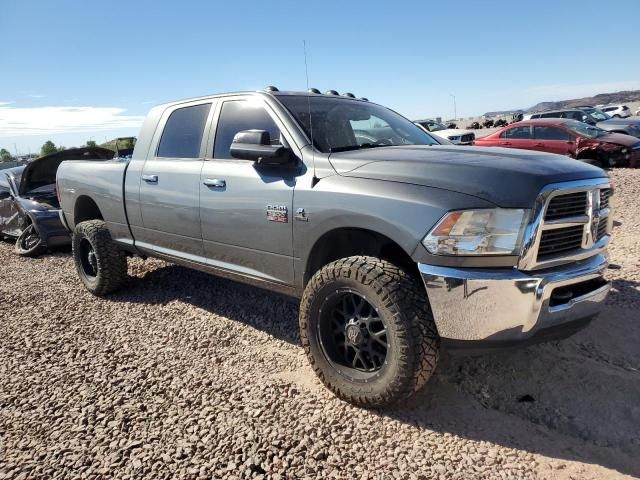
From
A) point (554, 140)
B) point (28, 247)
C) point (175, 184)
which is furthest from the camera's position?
point (554, 140)

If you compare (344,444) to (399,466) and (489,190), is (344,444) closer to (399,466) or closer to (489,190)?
(399,466)

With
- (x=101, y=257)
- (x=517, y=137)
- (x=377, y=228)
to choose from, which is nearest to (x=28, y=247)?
(x=101, y=257)

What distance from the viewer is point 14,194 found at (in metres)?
8.41

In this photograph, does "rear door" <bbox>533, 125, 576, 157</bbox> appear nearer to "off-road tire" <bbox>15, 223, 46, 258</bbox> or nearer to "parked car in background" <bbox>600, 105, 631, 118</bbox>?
"off-road tire" <bbox>15, 223, 46, 258</bbox>

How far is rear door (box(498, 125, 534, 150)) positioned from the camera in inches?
482

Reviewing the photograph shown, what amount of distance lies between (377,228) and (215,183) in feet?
4.95

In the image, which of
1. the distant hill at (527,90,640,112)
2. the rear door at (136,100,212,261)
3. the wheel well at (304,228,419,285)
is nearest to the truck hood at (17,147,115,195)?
the rear door at (136,100,212,261)

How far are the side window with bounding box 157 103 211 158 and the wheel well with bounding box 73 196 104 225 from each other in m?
1.57

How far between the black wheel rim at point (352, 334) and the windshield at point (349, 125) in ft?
3.37

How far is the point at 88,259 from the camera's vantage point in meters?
5.34

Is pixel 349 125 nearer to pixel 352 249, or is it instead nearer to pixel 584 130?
pixel 352 249

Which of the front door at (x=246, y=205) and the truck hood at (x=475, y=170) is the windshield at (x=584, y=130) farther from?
the front door at (x=246, y=205)

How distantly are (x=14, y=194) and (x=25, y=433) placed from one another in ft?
23.1

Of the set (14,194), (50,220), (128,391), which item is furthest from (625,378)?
(14,194)
